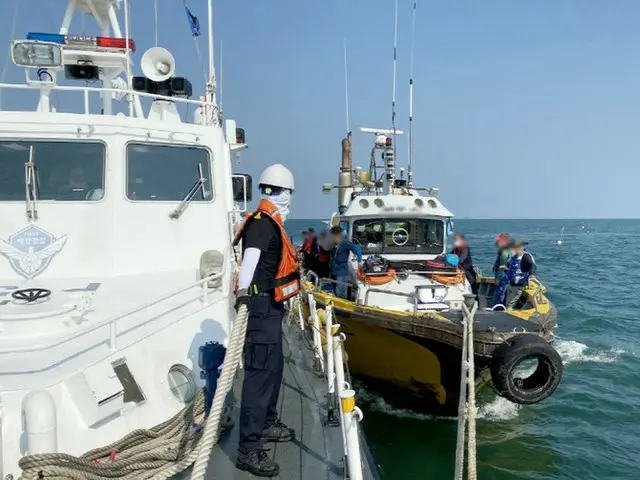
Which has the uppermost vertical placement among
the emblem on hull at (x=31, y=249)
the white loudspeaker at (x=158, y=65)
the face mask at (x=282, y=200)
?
the white loudspeaker at (x=158, y=65)

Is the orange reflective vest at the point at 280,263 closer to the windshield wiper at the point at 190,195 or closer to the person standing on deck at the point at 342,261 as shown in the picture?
the windshield wiper at the point at 190,195

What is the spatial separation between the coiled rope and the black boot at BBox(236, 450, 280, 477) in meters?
0.21

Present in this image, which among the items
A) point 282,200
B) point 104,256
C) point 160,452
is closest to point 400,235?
point 104,256

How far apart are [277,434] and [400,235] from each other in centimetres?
684

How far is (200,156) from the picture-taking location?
501cm

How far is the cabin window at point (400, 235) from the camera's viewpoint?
982cm

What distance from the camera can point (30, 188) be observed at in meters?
4.37

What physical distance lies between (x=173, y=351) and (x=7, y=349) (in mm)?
1035

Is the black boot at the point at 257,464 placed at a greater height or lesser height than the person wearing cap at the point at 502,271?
lesser

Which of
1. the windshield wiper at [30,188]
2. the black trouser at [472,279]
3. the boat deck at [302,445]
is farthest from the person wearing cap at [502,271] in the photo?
the windshield wiper at [30,188]

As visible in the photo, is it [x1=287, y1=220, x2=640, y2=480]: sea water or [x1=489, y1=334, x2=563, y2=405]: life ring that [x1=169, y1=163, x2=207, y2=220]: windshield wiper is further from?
[x1=287, y1=220, x2=640, y2=480]: sea water

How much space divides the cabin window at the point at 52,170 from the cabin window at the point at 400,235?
19.2ft

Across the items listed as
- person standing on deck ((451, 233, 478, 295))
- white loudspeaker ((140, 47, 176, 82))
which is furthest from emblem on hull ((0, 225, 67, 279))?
person standing on deck ((451, 233, 478, 295))

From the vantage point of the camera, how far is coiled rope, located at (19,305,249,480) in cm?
243
